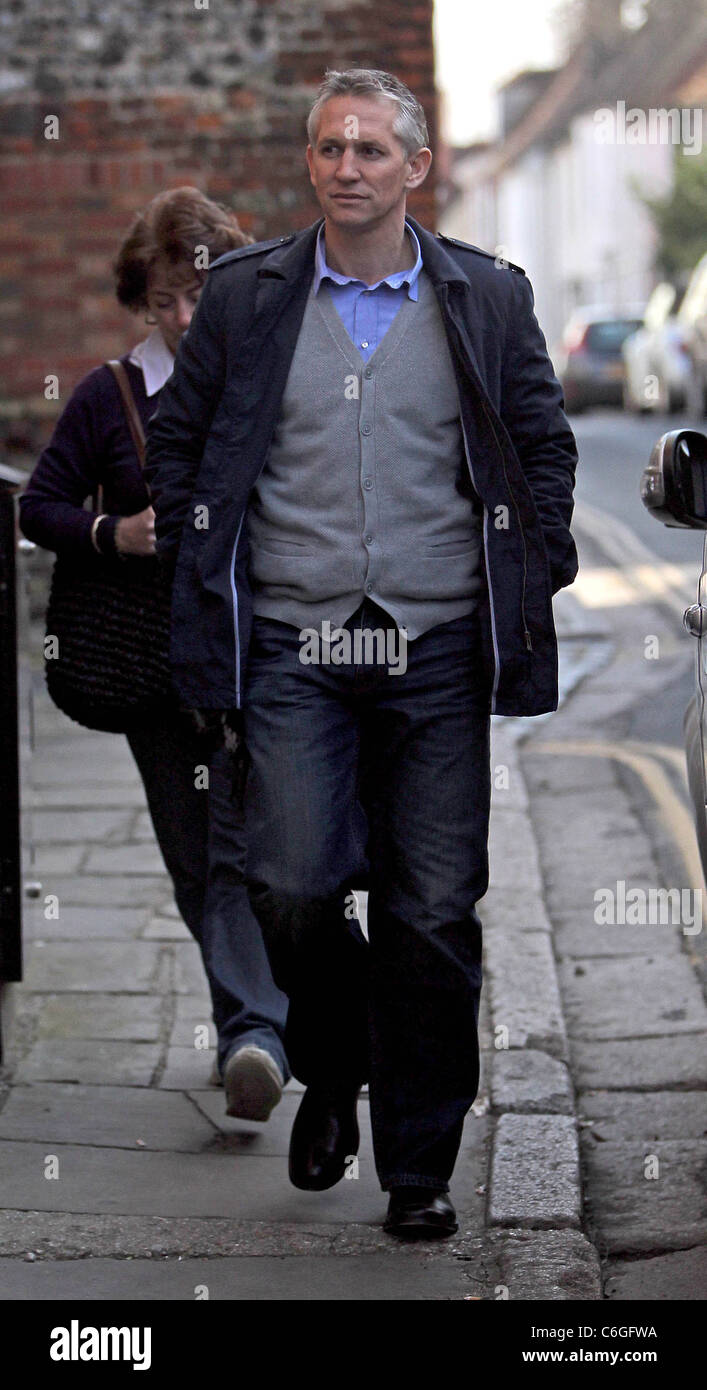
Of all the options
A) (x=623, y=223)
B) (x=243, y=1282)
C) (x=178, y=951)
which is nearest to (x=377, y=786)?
(x=243, y=1282)

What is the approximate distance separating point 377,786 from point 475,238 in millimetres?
84973

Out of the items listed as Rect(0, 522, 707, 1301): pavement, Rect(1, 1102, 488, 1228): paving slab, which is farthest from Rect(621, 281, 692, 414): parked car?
Rect(1, 1102, 488, 1228): paving slab

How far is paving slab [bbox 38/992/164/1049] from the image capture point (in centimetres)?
530

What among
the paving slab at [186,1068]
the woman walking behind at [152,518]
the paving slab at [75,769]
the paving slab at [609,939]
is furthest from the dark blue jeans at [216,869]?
the paving slab at [75,769]

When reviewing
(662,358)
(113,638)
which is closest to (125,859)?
(113,638)

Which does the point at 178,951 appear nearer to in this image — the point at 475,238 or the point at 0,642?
the point at 0,642

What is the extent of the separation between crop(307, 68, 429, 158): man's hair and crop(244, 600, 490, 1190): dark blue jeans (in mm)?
830

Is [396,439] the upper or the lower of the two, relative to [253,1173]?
upper

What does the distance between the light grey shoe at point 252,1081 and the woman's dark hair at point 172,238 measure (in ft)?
5.22

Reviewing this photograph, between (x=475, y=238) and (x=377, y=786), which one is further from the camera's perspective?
(x=475, y=238)

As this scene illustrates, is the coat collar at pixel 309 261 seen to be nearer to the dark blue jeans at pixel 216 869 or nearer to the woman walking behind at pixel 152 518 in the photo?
the woman walking behind at pixel 152 518

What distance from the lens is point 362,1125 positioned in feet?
15.7

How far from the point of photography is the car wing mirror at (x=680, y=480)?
409cm
